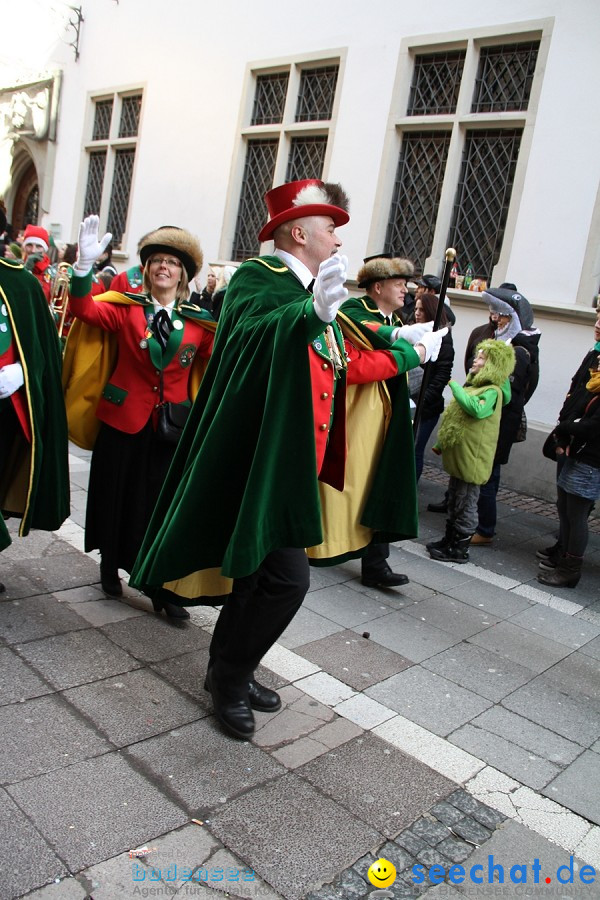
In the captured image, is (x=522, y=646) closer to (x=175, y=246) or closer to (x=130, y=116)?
(x=175, y=246)

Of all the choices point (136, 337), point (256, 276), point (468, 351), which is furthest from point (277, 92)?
point (256, 276)

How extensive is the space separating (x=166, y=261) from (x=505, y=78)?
6.06 m

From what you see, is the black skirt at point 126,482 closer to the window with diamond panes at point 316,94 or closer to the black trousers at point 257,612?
the black trousers at point 257,612

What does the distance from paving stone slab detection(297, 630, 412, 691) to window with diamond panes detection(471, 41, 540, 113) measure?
6464 mm

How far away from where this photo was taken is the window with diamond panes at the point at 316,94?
32.8 feet

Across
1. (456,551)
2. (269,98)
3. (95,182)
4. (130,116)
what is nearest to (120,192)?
(95,182)

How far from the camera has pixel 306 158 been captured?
10.4 metres

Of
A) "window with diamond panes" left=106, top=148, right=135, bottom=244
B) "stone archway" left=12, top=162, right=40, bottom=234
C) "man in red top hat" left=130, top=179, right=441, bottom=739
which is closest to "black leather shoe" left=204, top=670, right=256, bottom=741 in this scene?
"man in red top hat" left=130, top=179, right=441, bottom=739

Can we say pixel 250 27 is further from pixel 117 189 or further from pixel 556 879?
pixel 556 879

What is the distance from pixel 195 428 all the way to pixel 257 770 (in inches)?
49.3

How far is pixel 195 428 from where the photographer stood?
9.74 feet

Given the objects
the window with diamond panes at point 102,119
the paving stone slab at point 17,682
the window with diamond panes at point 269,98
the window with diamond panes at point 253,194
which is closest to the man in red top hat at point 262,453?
the paving stone slab at point 17,682

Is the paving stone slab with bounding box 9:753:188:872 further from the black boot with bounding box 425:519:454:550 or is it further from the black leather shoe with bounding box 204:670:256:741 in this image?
the black boot with bounding box 425:519:454:550

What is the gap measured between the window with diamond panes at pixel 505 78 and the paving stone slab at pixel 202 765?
24.4ft
